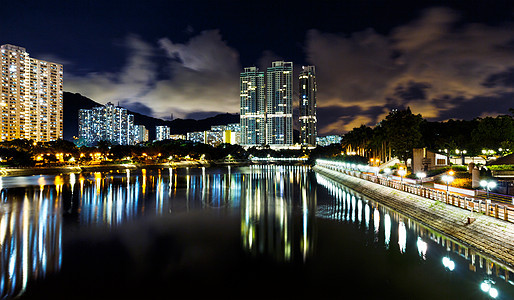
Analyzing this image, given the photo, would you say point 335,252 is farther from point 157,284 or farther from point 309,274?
point 157,284

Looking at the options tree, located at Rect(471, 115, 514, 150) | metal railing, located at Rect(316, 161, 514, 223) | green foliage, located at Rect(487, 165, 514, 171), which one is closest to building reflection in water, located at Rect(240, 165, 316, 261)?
metal railing, located at Rect(316, 161, 514, 223)

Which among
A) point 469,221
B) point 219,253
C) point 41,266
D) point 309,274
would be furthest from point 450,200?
point 41,266

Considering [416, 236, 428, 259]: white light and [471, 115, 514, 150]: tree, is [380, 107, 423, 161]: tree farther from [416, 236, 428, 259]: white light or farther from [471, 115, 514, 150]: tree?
[416, 236, 428, 259]: white light

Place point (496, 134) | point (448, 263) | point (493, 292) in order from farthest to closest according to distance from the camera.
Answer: point (496, 134)
point (448, 263)
point (493, 292)

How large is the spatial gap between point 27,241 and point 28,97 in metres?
175

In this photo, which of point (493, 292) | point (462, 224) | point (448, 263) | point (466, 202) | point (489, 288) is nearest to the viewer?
point (493, 292)

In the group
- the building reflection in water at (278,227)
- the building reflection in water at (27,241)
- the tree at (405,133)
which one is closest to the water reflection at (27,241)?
the building reflection in water at (27,241)

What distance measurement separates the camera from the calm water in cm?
1167

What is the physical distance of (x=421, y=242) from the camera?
16.8 m

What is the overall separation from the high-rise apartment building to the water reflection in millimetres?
142688

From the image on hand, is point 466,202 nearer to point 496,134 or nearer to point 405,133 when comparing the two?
point 405,133

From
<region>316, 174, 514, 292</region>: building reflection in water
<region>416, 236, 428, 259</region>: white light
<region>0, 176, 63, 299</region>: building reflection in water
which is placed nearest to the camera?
<region>316, 174, 514, 292</region>: building reflection in water

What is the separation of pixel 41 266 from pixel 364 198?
28.4 metres

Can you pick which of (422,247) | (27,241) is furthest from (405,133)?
(27,241)
